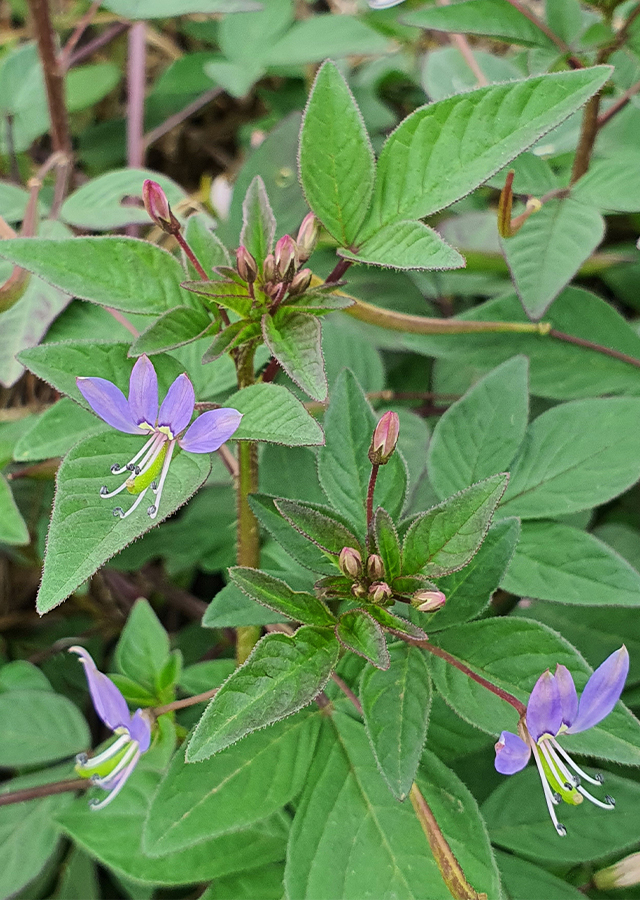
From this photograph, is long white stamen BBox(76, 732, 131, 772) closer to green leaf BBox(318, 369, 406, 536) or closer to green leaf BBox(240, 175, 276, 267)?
green leaf BBox(318, 369, 406, 536)

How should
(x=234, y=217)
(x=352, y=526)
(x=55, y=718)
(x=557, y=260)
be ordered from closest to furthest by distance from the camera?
(x=352, y=526) < (x=557, y=260) < (x=55, y=718) < (x=234, y=217)

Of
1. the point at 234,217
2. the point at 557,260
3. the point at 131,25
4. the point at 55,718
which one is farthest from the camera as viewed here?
the point at 131,25

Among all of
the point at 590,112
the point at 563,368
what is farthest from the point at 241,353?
the point at 590,112

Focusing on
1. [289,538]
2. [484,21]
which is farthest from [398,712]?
[484,21]

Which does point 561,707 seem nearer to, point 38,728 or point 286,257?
point 286,257

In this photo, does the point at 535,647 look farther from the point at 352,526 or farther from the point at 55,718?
the point at 55,718

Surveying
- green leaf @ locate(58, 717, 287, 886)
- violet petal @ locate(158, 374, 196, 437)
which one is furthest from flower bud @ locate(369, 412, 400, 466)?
green leaf @ locate(58, 717, 287, 886)
